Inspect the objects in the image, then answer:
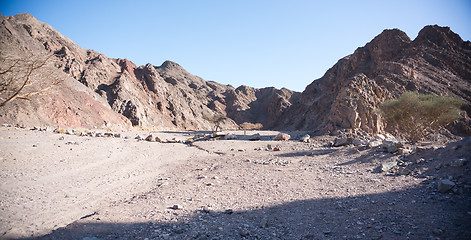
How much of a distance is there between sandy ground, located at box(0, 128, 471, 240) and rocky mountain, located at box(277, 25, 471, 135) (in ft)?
Answer: 52.8

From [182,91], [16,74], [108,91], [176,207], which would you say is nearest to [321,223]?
[176,207]

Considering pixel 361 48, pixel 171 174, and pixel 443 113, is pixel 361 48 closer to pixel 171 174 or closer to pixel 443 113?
pixel 443 113

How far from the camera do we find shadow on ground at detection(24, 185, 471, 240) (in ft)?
10.9

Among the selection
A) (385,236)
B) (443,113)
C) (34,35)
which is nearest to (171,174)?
(385,236)

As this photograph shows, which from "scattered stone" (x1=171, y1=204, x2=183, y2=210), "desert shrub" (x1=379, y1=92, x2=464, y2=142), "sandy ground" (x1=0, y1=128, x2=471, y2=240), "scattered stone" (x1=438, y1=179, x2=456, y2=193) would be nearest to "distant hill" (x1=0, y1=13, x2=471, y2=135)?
"sandy ground" (x1=0, y1=128, x2=471, y2=240)

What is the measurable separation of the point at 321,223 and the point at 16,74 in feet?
30.5

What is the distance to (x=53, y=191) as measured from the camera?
5.75 m

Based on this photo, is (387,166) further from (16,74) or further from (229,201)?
(16,74)

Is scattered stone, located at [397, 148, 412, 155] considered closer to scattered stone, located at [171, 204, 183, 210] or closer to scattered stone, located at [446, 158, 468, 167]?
scattered stone, located at [446, 158, 468, 167]

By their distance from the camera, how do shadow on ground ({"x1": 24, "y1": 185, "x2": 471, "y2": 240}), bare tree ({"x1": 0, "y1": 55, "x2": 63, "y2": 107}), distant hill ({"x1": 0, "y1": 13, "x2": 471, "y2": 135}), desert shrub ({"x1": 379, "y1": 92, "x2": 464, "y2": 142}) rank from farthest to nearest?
distant hill ({"x1": 0, "y1": 13, "x2": 471, "y2": 135}) < desert shrub ({"x1": 379, "y1": 92, "x2": 464, "y2": 142}) < bare tree ({"x1": 0, "y1": 55, "x2": 63, "y2": 107}) < shadow on ground ({"x1": 24, "y1": 185, "x2": 471, "y2": 240})

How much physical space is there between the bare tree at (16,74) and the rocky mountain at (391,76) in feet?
73.5

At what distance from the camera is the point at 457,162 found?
5441 millimetres

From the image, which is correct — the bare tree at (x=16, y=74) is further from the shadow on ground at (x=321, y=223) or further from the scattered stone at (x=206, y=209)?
the scattered stone at (x=206, y=209)

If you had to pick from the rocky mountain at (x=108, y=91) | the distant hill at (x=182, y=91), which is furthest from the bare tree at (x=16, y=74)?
the rocky mountain at (x=108, y=91)
